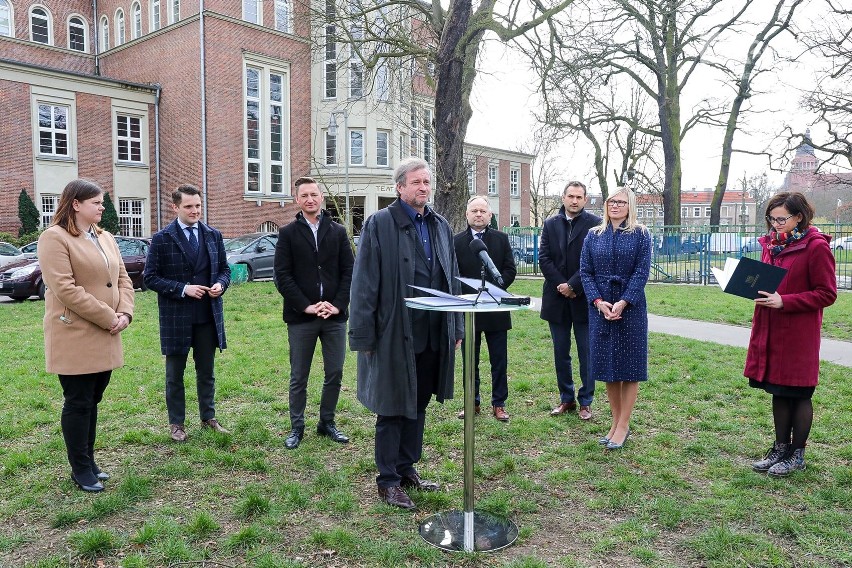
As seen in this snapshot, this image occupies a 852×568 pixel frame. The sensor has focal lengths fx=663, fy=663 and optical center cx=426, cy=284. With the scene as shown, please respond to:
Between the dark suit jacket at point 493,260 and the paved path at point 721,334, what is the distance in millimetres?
3654

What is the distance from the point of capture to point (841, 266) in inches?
667

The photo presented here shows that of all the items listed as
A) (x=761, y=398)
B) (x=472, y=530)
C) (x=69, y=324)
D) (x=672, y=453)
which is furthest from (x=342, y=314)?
(x=761, y=398)

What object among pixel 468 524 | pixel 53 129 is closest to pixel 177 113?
pixel 53 129

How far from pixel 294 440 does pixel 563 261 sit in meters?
2.93

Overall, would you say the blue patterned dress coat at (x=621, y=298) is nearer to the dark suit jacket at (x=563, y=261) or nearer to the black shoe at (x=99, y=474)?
the dark suit jacket at (x=563, y=261)

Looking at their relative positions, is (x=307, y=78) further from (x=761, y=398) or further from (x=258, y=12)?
(x=761, y=398)

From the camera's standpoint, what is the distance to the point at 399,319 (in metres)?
4.15

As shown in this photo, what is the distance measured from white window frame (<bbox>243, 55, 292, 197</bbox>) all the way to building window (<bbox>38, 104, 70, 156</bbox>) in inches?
294

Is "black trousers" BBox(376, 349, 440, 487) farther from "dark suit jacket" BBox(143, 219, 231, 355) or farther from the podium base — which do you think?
"dark suit jacket" BBox(143, 219, 231, 355)

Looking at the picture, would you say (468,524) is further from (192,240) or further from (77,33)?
(77,33)

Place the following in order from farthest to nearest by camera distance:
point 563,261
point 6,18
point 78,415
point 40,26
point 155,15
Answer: point 40,26 < point 6,18 < point 155,15 < point 563,261 < point 78,415

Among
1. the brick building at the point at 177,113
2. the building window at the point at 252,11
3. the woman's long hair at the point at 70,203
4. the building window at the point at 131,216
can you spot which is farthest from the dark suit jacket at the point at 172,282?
the building window at the point at 252,11

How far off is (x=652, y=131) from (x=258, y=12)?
18.8 metres

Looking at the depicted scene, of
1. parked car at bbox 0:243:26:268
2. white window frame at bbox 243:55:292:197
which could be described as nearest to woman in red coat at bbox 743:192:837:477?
parked car at bbox 0:243:26:268
